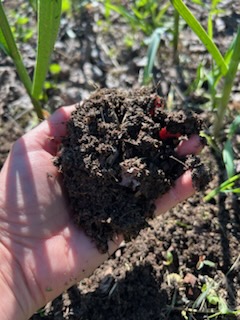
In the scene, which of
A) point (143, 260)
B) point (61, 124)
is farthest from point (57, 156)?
point (143, 260)

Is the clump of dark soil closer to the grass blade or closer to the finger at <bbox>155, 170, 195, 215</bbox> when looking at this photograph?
the finger at <bbox>155, 170, 195, 215</bbox>

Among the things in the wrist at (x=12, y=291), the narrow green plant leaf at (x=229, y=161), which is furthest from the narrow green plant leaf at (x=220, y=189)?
the wrist at (x=12, y=291)

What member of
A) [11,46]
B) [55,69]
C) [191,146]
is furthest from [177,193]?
[55,69]

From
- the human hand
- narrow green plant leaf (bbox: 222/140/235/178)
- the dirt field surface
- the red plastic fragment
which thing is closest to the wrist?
the human hand

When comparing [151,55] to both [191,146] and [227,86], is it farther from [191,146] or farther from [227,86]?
[191,146]

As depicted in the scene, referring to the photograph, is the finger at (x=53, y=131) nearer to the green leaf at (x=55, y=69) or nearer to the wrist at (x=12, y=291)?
the wrist at (x=12, y=291)
